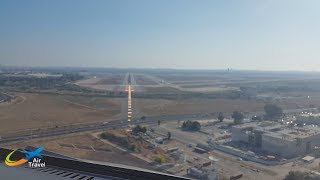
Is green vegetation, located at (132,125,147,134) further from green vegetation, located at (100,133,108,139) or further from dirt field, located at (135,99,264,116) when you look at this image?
dirt field, located at (135,99,264,116)

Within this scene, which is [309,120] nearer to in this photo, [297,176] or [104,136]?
[297,176]

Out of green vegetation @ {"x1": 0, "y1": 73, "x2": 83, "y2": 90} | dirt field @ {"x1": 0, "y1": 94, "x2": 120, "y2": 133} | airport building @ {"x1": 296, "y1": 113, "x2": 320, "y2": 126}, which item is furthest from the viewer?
green vegetation @ {"x1": 0, "y1": 73, "x2": 83, "y2": 90}

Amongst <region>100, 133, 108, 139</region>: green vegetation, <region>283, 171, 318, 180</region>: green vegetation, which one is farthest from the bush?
<region>283, 171, 318, 180</region>: green vegetation

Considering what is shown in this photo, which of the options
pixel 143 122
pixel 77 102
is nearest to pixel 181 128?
pixel 143 122

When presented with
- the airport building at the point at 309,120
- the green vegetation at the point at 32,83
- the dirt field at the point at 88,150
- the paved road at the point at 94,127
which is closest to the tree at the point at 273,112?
the airport building at the point at 309,120

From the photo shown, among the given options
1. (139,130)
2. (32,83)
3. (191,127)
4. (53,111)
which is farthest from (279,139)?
(32,83)

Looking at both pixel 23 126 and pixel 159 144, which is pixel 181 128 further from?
pixel 23 126

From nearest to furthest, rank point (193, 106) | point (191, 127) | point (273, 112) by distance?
point (191, 127) < point (273, 112) < point (193, 106)
